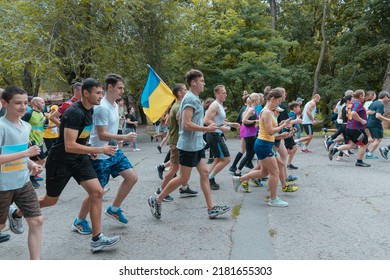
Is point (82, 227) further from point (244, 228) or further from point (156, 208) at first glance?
point (244, 228)

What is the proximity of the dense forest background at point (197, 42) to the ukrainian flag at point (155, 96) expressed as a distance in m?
7.78

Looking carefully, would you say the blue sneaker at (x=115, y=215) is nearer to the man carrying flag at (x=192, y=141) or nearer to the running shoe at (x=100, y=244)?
the man carrying flag at (x=192, y=141)

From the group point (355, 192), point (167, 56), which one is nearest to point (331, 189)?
point (355, 192)

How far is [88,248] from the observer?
161 inches

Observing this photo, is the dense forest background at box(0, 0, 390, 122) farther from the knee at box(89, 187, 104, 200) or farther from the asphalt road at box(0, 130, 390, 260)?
the knee at box(89, 187, 104, 200)

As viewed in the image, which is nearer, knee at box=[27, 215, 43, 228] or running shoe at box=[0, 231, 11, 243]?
knee at box=[27, 215, 43, 228]

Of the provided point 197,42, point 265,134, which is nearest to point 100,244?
point 265,134

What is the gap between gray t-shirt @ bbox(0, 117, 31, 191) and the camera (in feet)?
10.7

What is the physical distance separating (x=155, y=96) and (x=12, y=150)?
143 inches

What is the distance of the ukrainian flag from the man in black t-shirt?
2.65 meters

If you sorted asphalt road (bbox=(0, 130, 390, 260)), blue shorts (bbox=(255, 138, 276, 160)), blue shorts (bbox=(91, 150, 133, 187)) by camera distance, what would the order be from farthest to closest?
blue shorts (bbox=(255, 138, 276, 160)), blue shorts (bbox=(91, 150, 133, 187)), asphalt road (bbox=(0, 130, 390, 260))

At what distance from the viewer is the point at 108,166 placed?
4.52 m

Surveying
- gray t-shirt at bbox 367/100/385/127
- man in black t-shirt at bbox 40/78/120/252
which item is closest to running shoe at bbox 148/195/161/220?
man in black t-shirt at bbox 40/78/120/252

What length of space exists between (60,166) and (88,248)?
97 centimetres
